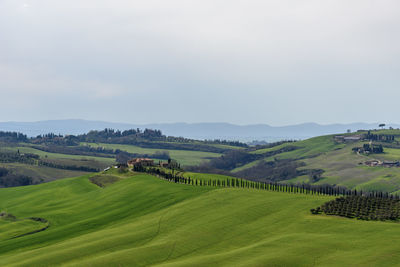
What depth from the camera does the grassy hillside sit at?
62281 millimetres

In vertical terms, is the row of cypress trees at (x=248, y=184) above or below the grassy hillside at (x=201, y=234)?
above

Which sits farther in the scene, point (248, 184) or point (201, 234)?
point (248, 184)

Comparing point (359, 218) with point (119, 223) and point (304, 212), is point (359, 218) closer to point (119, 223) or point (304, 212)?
→ point (304, 212)

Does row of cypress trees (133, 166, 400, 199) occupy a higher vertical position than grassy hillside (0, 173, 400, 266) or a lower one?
higher

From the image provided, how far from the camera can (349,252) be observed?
60.1 meters

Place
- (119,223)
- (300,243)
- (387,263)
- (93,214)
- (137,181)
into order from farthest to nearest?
(137,181) < (93,214) < (119,223) < (300,243) < (387,263)

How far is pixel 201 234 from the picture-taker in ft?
262

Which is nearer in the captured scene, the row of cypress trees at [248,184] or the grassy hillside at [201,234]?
the grassy hillside at [201,234]

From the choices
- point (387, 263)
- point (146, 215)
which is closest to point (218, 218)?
point (146, 215)

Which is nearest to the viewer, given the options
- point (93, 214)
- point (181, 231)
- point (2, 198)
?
point (181, 231)

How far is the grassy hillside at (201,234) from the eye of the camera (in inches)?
2452

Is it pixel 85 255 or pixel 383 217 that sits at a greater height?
pixel 383 217

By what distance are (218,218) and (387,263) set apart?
Answer: 39.0 meters

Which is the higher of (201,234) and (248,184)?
(248,184)
